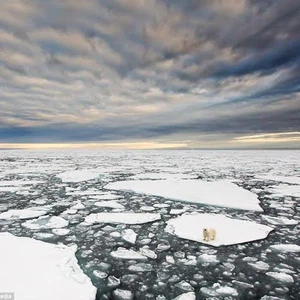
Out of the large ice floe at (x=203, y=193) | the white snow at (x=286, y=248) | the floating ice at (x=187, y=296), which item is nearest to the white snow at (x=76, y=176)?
the large ice floe at (x=203, y=193)

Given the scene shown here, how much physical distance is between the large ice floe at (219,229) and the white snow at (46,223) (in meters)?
1.67

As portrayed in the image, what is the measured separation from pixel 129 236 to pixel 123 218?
86cm

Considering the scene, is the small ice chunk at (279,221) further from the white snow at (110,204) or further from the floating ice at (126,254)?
the white snow at (110,204)

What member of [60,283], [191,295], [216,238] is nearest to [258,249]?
[216,238]

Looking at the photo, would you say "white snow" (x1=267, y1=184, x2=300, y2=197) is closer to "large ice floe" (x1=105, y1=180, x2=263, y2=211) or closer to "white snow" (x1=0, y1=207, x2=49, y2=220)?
"large ice floe" (x1=105, y1=180, x2=263, y2=211)

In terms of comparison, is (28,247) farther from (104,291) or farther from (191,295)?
(191,295)

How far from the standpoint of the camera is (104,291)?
7.23 feet

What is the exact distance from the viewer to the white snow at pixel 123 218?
13.9 feet

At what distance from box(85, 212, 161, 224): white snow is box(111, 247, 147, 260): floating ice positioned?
113 centimetres

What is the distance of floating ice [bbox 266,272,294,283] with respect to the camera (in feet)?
7.70

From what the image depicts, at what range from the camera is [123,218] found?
14.4 feet

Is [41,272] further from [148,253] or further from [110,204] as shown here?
[110,204]

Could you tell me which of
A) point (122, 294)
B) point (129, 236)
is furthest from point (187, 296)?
point (129, 236)

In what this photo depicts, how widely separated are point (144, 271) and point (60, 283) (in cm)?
79
